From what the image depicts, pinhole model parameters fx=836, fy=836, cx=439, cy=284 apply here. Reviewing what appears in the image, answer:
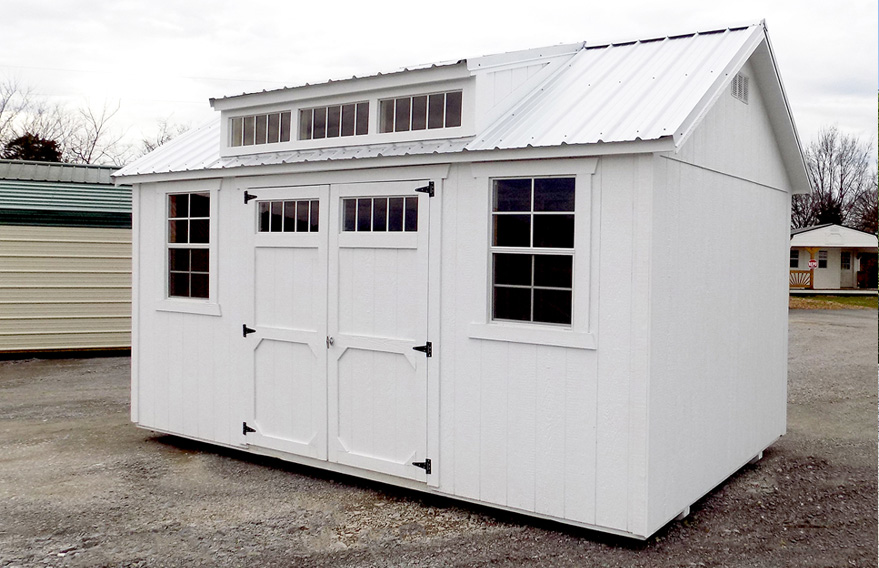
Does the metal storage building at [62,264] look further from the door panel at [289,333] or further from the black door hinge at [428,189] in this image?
the black door hinge at [428,189]

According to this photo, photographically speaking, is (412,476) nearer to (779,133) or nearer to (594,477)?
(594,477)

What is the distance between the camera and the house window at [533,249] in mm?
5270

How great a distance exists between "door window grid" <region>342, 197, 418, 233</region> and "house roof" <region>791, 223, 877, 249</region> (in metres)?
34.0

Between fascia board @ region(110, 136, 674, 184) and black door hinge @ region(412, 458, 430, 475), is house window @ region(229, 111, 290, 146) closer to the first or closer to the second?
fascia board @ region(110, 136, 674, 184)

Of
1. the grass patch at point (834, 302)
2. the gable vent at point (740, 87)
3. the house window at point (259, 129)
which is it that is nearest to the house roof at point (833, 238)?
the grass patch at point (834, 302)

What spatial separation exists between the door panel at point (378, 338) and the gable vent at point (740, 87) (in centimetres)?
249

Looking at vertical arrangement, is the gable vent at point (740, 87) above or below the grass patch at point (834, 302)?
above

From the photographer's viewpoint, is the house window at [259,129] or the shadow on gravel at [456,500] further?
the house window at [259,129]

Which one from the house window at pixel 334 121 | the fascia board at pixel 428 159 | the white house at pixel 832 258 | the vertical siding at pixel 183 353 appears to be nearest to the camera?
the fascia board at pixel 428 159

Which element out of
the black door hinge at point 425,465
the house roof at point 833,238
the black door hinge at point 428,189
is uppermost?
the house roof at point 833,238

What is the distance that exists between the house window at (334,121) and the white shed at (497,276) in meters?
0.02

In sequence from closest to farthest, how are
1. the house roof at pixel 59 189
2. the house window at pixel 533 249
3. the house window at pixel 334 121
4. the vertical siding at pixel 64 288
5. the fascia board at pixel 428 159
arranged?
the fascia board at pixel 428 159 → the house window at pixel 533 249 → the house window at pixel 334 121 → the vertical siding at pixel 64 288 → the house roof at pixel 59 189

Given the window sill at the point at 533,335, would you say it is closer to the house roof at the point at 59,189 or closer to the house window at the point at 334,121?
the house window at the point at 334,121

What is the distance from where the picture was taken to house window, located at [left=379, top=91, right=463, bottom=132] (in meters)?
5.89
